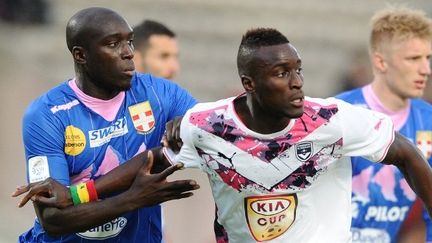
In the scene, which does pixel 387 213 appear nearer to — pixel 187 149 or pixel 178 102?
pixel 178 102

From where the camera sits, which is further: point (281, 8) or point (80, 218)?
point (281, 8)

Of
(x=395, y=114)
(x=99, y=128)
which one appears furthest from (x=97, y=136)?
(x=395, y=114)

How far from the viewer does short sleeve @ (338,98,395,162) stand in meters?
6.07

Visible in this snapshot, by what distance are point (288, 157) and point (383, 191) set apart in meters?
2.47

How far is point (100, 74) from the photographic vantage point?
6430 mm

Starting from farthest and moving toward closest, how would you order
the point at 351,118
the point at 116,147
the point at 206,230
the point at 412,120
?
1. the point at 206,230
2. the point at 412,120
3. the point at 116,147
4. the point at 351,118

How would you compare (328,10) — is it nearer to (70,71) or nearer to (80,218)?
(70,71)

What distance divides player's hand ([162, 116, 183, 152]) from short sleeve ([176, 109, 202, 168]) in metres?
0.03

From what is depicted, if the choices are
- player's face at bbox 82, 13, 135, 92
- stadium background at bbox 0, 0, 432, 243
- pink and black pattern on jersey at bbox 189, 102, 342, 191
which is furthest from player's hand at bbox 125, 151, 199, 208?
stadium background at bbox 0, 0, 432, 243

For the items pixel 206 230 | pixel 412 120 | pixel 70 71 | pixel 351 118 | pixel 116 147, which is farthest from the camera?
pixel 70 71

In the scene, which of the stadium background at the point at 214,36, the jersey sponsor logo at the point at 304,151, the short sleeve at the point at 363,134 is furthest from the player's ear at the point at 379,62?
the stadium background at the point at 214,36

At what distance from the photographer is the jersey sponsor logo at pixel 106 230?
6535 millimetres

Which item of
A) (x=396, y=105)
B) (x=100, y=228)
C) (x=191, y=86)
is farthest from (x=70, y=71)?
(x=100, y=228)

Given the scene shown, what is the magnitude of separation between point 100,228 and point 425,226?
3.02 meters
